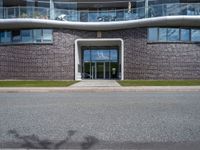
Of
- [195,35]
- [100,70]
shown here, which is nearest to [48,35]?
[100,70]

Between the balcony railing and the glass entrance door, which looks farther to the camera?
the glass entrance door

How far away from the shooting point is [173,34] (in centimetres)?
3428

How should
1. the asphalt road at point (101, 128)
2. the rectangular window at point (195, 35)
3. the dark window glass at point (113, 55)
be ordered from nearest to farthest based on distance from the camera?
1. the asphalt road at point (101, 128)
2. the rectangular window at point (195, 35)
3. the dark window glass at point (113, 55)

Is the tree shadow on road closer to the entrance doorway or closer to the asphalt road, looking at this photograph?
the asphalt road

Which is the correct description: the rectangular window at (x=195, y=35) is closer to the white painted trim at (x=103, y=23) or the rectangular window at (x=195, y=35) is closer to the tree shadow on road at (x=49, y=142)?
the white painted trim at (x=103, y=23)

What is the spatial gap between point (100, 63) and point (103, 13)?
6765mm

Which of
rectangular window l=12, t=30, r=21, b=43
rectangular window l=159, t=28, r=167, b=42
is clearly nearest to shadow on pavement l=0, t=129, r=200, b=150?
rectangular window l=159, t=28, r=167, b=42

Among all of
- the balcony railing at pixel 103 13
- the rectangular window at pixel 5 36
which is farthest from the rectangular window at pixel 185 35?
the rectangular window at pixel 5 36

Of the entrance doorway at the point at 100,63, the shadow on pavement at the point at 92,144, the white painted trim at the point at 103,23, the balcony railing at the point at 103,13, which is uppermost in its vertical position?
the balcony railing at the point at 103,13

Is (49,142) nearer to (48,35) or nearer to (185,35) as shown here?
(48,35)

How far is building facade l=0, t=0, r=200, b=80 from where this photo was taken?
33.8 m

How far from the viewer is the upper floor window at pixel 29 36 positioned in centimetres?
3512

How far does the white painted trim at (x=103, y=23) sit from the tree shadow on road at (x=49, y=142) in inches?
1046

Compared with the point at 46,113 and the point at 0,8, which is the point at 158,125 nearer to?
the point at 46,113
